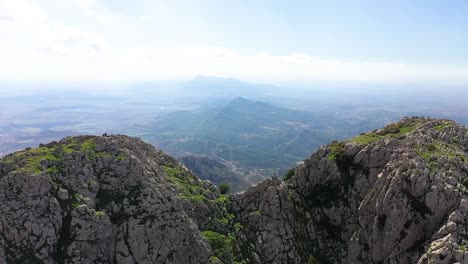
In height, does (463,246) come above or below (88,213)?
above

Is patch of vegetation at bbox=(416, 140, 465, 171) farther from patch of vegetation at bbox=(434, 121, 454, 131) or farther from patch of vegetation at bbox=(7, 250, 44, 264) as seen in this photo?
patch of vegetation at bbox=(7, 250, 44, 264)

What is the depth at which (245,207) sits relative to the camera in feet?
188

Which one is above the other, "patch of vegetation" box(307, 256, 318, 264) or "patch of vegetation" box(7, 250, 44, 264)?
"patch of vegetation" box(7, 250, 44, 264)

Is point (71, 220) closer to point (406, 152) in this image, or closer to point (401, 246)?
point (401, 246)

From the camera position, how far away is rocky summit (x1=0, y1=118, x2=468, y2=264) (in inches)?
1583

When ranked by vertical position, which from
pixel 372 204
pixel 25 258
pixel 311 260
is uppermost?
pixel 372 204

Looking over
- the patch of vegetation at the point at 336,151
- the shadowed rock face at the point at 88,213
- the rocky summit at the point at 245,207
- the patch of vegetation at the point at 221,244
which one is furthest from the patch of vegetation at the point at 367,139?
the shadowed rock face at the point at 88,213

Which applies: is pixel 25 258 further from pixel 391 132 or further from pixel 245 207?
pixel 391 132

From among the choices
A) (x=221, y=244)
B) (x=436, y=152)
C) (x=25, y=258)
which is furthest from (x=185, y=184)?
(x=436, y=152)

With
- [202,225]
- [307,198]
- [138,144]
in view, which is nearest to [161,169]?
[138,144]

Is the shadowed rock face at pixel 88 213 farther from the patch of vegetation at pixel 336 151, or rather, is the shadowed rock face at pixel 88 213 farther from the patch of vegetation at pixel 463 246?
the patch of vegetation at pixel 463 246

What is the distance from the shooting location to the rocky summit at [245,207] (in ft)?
132

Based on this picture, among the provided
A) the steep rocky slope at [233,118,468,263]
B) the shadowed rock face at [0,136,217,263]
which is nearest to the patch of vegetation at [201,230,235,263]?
the shadowed rock face at [0,136,217,263]

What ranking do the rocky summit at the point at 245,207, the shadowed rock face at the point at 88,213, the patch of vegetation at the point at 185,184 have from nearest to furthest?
the rocky summit at the point at 245,207 < the shadowed rock face at the point at 88,213 < the patch of vegetation at the point at 185,184
